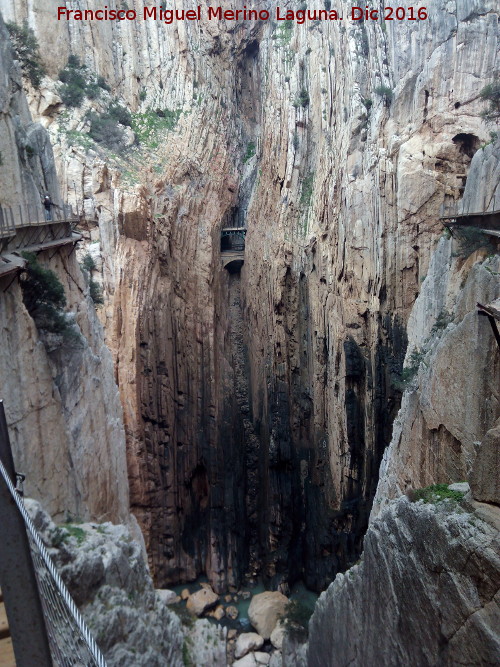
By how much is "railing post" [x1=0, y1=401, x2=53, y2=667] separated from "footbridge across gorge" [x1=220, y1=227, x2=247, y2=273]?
2430cm

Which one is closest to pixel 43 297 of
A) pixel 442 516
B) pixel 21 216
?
pixel 21 216

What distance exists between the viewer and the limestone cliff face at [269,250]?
16.7m

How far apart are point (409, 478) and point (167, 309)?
14440 millimetres

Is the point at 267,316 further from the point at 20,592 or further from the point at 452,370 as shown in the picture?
the point at 20,592

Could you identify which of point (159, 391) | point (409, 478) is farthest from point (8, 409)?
point (159, 391)

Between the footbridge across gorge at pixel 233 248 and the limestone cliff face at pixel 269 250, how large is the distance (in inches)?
31.7

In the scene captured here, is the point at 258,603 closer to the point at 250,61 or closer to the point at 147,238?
the point at 147,238

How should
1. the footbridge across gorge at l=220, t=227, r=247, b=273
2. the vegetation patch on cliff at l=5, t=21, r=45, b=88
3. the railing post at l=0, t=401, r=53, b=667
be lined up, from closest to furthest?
the railing post at l=0, t=401, r=53, b=667, the vegetation patch on cliff at l=5, t=21, r=45, b=88, the footbridge across gorge at l=220, t=227, r=247, b=273

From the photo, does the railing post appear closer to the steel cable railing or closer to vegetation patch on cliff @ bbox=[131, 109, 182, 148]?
the steel cable railing

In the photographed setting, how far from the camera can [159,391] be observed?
21.8 meters

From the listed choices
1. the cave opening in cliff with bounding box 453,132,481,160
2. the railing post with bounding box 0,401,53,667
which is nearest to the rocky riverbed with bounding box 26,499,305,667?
the railing post with bounding box 0,401,53,667

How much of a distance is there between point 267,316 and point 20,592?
68.9ft

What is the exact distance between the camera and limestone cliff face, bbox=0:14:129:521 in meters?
7.94

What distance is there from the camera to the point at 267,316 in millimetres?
23469
